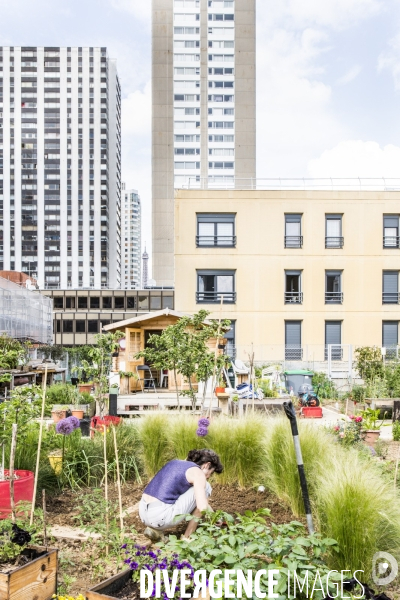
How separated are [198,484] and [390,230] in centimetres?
Answer: 2551

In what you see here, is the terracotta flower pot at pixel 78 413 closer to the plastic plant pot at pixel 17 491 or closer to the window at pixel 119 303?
the plastic plant pot at pixel 17 491

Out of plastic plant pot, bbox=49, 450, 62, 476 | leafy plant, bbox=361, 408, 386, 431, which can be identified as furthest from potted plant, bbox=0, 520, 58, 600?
leafy plant, bbox=361, 408, 386, 431

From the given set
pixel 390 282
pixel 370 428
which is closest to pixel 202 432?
pixel 370 428

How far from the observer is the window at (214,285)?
27.1 metres

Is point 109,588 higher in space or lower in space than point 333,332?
lower

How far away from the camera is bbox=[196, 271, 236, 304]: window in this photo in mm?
27094

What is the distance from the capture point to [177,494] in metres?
4.44

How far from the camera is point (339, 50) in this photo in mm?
18594

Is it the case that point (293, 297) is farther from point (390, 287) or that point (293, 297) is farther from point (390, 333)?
point (390, 333)

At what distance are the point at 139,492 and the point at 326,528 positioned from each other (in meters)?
2.65

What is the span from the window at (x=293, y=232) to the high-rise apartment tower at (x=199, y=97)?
42.7m

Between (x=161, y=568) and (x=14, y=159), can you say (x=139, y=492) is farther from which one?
(x=14, y=159)

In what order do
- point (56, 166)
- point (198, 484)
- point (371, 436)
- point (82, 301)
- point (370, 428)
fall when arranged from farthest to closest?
point (56, 166), point (82, 301), point (370, 428), point (371, 436), point (198, 484)

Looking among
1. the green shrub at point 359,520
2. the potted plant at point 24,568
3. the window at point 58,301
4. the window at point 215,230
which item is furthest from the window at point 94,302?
the potted plant at point 24,568
